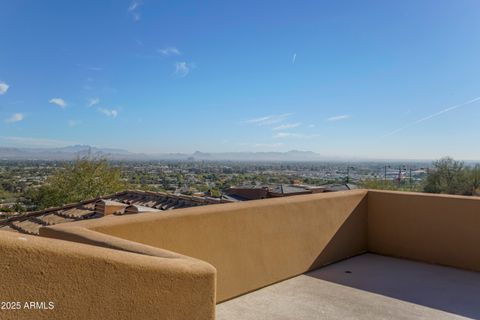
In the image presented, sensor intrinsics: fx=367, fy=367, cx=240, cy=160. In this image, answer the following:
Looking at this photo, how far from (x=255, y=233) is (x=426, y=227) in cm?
299

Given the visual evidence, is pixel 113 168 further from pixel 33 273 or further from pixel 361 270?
pixel 33 273

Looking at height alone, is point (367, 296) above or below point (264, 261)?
below

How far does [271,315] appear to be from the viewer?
3.85 meters

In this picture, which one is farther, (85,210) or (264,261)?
(85,210)

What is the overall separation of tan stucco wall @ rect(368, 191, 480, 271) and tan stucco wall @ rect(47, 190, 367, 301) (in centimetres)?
40

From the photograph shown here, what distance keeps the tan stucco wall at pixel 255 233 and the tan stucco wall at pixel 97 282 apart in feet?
4.57

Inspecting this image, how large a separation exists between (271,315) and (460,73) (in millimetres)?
19789

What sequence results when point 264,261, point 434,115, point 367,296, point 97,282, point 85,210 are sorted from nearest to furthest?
point 97,282
point 367,296
point 264,261
point 85,210
point 434,115

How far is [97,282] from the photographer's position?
1.66 metres

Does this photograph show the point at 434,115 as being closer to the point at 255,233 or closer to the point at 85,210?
the point at 85,210

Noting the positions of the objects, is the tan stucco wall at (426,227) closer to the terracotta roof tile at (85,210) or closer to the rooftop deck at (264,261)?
the rooftop deck at (264,261)

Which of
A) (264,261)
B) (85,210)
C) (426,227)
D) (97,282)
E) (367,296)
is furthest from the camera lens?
(85,210)

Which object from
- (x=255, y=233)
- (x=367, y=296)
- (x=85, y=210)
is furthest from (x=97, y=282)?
(x=85, y=210)

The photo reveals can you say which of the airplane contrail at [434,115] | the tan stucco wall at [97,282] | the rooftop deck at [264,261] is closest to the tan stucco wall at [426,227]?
the rooftop deck at [264,261]
